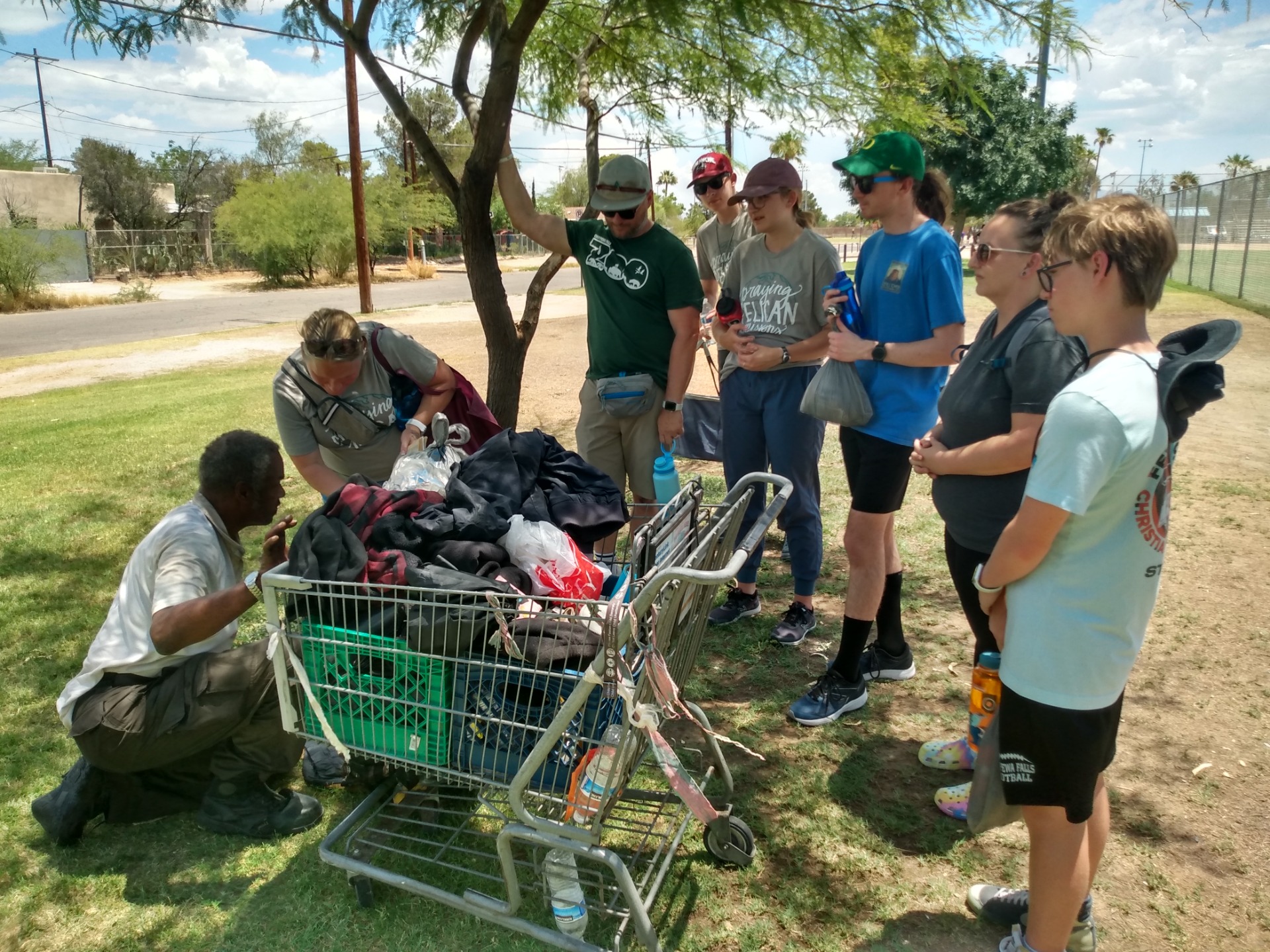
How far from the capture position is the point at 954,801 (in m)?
3.06

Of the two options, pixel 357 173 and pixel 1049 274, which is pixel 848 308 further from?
pixel 357 173

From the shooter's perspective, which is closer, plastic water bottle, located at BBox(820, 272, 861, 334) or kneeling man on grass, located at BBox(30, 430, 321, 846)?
kneeling man on grass, located at BBox(30, 430, 321, 846)

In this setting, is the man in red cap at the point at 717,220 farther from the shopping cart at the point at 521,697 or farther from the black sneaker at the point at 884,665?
the shopping cart at the point at 521,697

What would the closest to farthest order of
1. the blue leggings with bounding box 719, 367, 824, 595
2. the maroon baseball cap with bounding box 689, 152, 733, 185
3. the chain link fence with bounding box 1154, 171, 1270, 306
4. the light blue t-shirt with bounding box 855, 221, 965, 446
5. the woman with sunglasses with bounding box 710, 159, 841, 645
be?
the light blue t-shirt with bounding box 855, 221, 965, 446, the woman with sunglasses with bounding box 710, 159, 841, 645, the blue leggings with bounding box 719, 367, 824, 595, the maroon baseball cap with bounding box 689, 152, 733, 185, the chain link fence with bounding box 1154, 171, 1270, 306

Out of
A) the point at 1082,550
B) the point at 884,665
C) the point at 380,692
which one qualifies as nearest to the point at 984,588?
the point at 1082,550

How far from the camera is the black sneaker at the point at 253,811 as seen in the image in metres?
3.00

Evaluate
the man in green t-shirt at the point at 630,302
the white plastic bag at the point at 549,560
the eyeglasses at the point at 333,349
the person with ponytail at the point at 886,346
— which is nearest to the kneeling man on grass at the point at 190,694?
the eyeglasses at the point at 333,349

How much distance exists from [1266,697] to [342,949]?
12.2 feet

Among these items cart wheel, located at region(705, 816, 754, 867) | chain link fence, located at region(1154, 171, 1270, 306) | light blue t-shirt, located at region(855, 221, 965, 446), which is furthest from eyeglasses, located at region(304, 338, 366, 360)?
chain link fence, located at region(1154, 171, 1270, 306)

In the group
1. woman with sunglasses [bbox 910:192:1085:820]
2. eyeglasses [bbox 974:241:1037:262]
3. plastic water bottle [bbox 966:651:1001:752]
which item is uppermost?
eyeglasses [bbox 974:241:1037:262]

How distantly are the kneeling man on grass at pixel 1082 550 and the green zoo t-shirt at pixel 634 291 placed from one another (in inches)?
87.9

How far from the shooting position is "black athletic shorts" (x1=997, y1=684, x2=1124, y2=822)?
2010mm

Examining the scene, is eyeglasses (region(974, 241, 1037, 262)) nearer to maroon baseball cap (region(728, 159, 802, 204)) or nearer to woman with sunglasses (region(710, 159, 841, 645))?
woman with sunglasses (region(710, 159, 841, 645))

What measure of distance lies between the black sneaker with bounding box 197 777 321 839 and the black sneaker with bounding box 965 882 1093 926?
2150 mm
